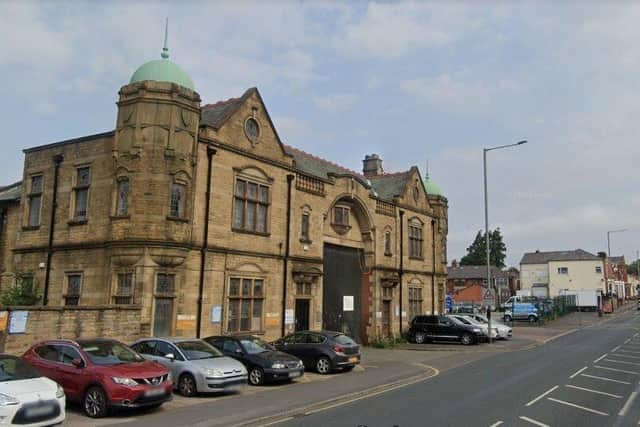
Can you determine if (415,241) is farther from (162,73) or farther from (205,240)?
(162,73)

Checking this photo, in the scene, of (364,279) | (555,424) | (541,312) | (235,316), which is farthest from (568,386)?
(541,312)

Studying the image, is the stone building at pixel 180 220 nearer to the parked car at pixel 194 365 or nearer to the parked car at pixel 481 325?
the parked car at pixel 194 365

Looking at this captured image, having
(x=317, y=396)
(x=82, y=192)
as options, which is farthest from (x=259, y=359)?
(x=82, y=192)

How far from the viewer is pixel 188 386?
14609mm

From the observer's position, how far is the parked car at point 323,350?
19.5 m

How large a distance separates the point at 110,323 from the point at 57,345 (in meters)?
4.42

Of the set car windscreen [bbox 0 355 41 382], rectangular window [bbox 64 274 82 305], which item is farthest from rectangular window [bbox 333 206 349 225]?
car windscreen [bbox 0 355 41 382]

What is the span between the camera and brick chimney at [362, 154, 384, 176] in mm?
41031

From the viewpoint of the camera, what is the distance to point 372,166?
135 ft

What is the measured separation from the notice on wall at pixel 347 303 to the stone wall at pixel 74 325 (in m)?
13.9

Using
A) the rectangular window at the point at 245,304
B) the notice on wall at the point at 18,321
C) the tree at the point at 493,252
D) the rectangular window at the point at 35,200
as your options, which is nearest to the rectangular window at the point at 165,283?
the rectangular window at the point at 245,304

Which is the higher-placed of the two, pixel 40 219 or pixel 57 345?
pixel 40 219

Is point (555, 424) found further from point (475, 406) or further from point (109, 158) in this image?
point (109, 158)

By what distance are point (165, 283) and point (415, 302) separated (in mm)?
21317
